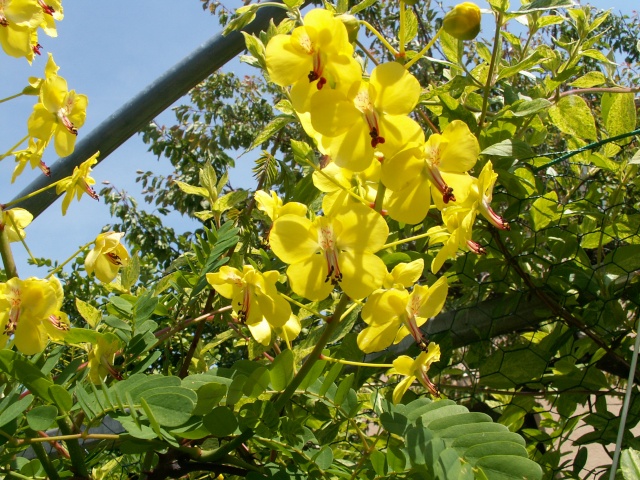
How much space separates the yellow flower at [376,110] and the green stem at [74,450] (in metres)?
0.47

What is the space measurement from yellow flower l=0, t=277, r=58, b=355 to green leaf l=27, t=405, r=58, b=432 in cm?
7

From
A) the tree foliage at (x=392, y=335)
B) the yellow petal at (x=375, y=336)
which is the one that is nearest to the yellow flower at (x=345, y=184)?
the tree foliage at (x=392, y=335)

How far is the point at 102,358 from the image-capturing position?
78cm

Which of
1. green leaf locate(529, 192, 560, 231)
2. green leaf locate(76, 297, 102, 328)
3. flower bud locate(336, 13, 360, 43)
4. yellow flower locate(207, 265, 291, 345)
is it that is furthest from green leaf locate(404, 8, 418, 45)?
green leaf locate(76, 297, 102, 328)

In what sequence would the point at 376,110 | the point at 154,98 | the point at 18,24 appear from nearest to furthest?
1. the point at 376,110
2. the point at 18,24
3. the point at 154,98

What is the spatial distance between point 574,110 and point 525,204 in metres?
0.18

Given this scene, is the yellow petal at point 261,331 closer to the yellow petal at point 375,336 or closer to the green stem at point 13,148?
the yellow petal at point 375,336

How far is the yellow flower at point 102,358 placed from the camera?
30.7 inches

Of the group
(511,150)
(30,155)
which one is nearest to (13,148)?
(30,155)

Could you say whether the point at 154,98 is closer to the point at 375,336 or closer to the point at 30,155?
the point at 30,155

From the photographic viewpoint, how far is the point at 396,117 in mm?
580

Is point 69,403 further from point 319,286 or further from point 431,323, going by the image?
point 431,323

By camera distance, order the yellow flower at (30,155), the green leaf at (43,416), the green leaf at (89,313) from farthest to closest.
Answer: the green leaf at (89,313), the yellow flower at (30,155), the green leaf at (43,416)

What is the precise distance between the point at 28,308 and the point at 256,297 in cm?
27
